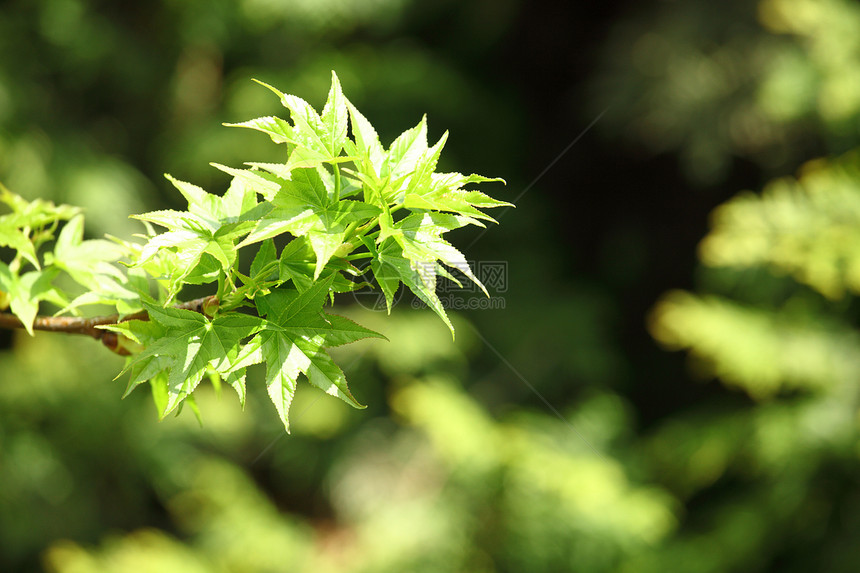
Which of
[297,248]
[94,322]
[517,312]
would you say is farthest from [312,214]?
[517,312]

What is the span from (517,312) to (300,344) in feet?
8.39

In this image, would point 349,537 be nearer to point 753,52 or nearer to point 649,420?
point 649,420

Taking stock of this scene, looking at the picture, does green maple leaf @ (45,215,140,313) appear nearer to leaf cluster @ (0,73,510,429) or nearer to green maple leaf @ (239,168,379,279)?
leaf cluster @ (0,73,510,429)

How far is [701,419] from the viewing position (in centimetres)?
229

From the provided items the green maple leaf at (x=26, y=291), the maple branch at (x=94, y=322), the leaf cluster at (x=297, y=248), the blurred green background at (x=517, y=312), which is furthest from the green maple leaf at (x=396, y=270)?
the blurred green background at (x=517, y=312)

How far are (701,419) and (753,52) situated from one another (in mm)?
1309

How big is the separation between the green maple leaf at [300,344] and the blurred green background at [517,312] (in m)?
1.49

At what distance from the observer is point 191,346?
0.45 meters

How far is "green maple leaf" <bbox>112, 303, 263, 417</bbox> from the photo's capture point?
0.44m

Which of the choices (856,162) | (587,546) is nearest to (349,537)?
(587,546)

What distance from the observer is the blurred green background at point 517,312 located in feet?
6.18

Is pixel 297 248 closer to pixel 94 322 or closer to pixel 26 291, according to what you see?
pixel 94 322

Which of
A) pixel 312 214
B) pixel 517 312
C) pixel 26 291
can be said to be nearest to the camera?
pixel 312 214

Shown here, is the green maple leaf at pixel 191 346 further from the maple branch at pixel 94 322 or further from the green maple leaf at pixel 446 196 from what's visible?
the green maple leaf at pixel 446 196
